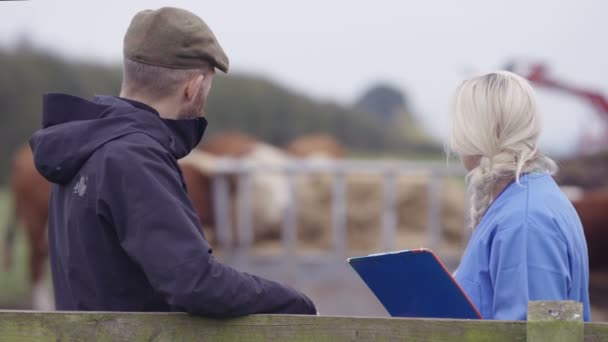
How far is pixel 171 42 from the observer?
2117mm

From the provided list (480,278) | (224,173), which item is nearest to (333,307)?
(224,173)

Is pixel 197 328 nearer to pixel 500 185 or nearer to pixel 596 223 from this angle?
pixel 500 185

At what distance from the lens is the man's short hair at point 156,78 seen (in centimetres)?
214

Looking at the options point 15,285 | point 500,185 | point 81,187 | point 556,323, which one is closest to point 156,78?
point 81,187

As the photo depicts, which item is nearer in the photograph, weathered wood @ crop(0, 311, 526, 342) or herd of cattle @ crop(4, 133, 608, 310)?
weathered wood @ crop(0, 311, 526, 342)

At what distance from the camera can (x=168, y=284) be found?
1.88 meters

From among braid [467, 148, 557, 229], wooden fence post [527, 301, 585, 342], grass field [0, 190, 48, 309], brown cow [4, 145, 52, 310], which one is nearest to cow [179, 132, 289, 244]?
brown cow [4, 145, 52, 310]

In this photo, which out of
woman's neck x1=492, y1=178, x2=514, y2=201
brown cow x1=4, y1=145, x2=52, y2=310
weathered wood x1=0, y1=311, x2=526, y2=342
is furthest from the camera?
brown cow x1=4, y1=145, x2=52, y2=310

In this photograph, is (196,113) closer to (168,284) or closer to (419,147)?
(168,284)

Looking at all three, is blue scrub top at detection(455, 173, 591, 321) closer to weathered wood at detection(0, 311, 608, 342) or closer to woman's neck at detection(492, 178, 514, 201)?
woman's neck at detection(492, 178, 514, 201)

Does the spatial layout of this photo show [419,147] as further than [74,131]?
Yes

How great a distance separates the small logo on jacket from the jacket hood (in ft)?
0.15

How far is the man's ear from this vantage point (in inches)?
85.0

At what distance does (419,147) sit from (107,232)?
22115mm
